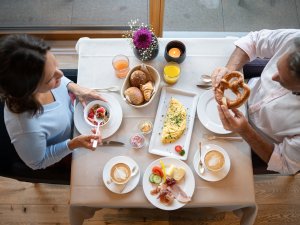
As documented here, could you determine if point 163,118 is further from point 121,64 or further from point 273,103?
point 273,103

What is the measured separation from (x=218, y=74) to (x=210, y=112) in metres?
0.19

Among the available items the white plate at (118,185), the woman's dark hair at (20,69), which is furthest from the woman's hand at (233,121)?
the woman's dark hair at (20,69)

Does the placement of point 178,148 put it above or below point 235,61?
below

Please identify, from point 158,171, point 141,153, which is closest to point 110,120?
point 141,153

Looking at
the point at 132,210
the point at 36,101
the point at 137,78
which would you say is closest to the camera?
the point at 36,101

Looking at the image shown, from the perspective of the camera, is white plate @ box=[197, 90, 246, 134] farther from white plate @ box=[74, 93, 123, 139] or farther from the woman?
the woman

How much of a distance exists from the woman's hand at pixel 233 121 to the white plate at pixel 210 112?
69mm

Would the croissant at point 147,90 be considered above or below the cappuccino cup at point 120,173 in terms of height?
above

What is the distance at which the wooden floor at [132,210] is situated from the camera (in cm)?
215

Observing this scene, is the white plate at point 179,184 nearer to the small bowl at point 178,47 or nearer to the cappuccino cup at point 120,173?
the cappuccino cup at point 120,173

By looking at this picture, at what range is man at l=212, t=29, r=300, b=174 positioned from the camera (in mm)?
1309

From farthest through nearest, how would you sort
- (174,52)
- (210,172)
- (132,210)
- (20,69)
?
(132,210)
(174,52)
(210,172)
(20,69)

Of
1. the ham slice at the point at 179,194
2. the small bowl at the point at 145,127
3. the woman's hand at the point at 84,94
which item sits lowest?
the ham slice at the point at 179,194

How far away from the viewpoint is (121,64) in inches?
62.9
